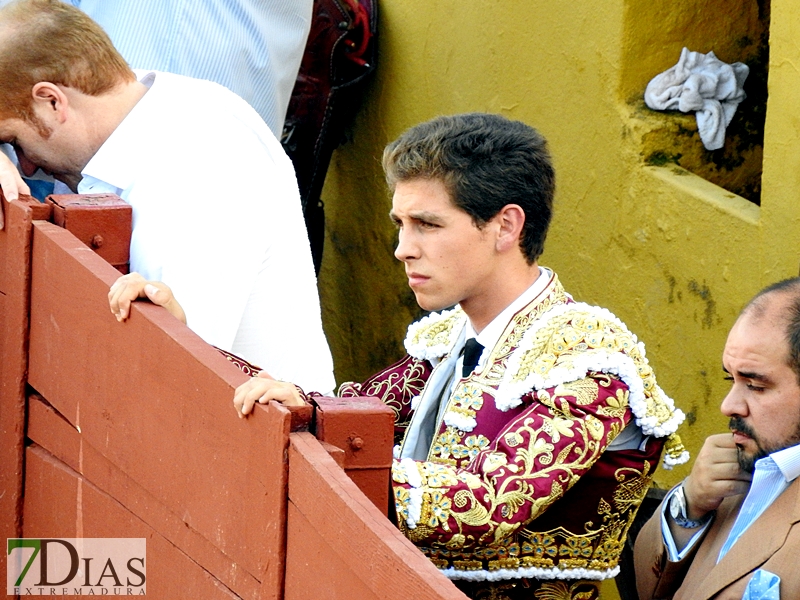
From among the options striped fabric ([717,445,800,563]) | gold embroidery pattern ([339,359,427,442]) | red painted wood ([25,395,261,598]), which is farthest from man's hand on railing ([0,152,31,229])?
striped fabric ([717,445,800,563])

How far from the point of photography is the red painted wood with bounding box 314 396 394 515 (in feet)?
6.61

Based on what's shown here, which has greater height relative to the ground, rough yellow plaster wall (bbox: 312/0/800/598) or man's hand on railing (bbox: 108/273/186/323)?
rough yellow plaster wall (bbox: 312/0/800/598)

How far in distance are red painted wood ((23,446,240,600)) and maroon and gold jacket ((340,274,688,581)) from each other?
37 cm

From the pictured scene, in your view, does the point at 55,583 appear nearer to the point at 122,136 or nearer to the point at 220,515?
the point at 220,515

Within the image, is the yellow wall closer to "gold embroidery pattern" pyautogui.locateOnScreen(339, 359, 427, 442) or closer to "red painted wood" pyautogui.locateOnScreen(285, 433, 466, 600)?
"gold embroidery pattern" pyautogui.locateOnScreen(339, 359, 427, 442)

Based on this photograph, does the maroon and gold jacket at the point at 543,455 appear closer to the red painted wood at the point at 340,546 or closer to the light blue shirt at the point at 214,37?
the red painted wood at the point at 340,546

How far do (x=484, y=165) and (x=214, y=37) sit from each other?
1916 millimetres

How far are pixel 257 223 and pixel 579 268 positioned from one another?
1.64 meters

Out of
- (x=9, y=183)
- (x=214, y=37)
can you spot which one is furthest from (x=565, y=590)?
(x=214, y=37)

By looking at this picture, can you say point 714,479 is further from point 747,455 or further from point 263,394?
point 263,394

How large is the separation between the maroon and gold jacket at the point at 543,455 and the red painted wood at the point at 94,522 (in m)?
0.37

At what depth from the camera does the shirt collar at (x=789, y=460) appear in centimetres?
234

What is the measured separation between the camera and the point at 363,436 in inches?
80.3

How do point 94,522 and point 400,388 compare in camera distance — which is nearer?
point 94,522
